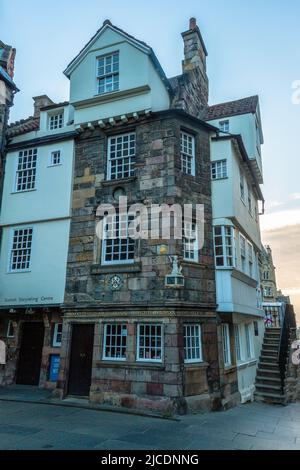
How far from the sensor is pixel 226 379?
487 inches

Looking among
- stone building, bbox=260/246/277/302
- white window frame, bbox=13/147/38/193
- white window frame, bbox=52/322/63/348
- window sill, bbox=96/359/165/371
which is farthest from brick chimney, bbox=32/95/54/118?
stone building, bbox=260/246/277/302

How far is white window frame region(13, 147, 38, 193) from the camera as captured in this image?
597 inches

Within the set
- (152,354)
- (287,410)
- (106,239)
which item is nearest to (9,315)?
(106,239)

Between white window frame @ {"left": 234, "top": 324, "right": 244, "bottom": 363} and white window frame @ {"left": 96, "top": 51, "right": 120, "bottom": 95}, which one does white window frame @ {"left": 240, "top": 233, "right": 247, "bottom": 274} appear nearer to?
white window frame @ {"left": 234, "top": 324, "right": 244, "bottom": 363}

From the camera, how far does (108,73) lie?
1416 centimetres

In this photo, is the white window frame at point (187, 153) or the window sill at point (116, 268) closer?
the window sill at point (116, 268)

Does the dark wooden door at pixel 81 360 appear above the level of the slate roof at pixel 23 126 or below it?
below

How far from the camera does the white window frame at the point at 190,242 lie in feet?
41.0

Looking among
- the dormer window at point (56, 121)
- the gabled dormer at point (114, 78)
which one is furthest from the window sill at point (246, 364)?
the dormer window at point (56, 121)

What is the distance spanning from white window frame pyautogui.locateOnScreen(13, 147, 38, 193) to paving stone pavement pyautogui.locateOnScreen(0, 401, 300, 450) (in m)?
8.60

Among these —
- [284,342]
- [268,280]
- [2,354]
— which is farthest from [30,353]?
[268,280]

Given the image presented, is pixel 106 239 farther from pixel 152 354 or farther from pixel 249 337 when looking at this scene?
pixel 249 337

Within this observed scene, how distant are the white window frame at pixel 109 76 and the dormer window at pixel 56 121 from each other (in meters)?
2.70

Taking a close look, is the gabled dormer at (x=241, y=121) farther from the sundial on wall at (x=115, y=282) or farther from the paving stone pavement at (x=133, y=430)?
the paving stone pavement at (x=133, y=430)
